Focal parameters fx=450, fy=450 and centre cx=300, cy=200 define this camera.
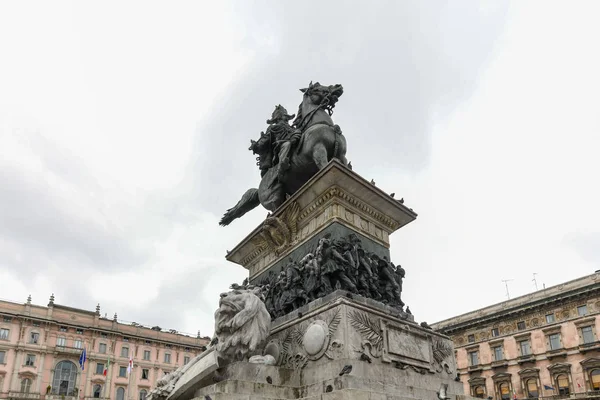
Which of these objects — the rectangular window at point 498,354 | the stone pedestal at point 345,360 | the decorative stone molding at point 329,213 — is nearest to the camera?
the stone pedestal at point 345,360

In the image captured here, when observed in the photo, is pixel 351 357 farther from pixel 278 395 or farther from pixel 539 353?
pixel 539 353

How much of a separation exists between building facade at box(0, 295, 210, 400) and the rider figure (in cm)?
4514

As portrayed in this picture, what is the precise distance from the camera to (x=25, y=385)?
53375 mm

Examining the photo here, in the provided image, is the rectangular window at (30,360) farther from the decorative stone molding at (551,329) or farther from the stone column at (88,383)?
the decorative stone molding at (551,329)

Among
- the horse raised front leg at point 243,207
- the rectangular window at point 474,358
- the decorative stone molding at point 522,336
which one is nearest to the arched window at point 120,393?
the rectangular window at point 474,358

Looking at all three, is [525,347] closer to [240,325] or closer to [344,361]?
[344,361]

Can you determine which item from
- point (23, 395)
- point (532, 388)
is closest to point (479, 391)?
point (532, 388)

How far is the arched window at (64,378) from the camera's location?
5525 cm

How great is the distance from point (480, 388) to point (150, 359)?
42192mm

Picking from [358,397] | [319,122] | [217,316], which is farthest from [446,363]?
[319,122]

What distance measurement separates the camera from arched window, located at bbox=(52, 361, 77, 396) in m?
55.2

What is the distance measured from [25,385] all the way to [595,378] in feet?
203

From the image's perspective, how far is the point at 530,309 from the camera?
48.9 meters

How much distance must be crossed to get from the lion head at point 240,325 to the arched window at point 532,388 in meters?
49.3
